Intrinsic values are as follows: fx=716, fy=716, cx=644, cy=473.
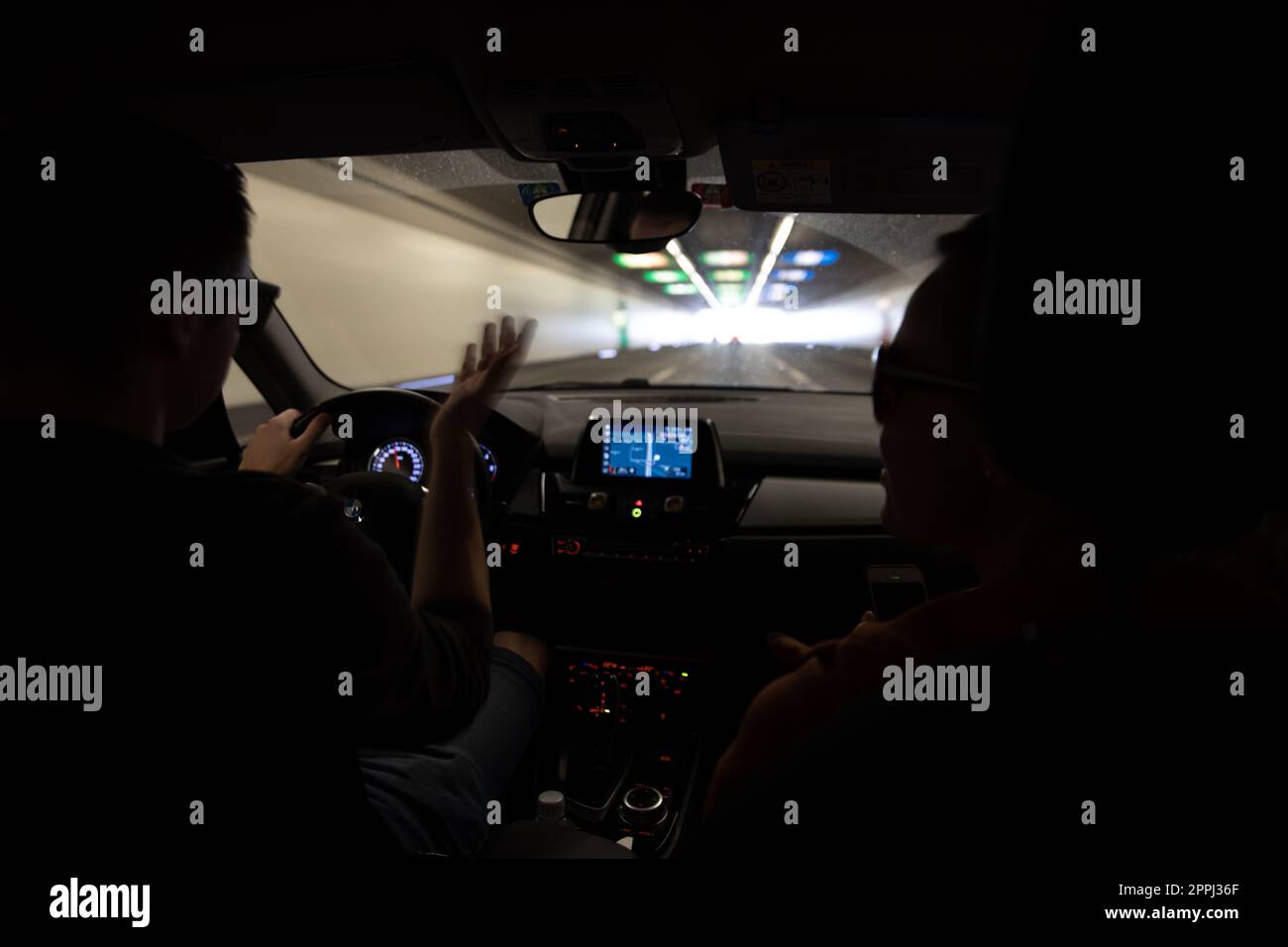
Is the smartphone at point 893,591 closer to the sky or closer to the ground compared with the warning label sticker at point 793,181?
closer to the ground

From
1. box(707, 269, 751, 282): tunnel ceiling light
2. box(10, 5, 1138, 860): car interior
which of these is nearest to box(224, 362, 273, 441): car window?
box(10, 5, 1138, 860): car interior

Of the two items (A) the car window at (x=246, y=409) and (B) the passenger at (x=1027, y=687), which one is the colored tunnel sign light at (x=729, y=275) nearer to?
(A) the car window at (x=246, y=409)

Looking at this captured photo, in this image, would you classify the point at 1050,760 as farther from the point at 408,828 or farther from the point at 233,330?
the point at 408,828

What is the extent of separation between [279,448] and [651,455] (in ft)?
4.72

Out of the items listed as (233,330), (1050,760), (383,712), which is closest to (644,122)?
(233,330)

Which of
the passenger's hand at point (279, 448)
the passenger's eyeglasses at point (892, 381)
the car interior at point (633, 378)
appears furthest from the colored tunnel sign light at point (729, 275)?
the passenger's eyeglasses at point (892, 381)

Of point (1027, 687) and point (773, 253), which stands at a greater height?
point (773, 253)

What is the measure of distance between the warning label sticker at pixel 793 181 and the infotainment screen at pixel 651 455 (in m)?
0.99

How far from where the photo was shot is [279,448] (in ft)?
6.84

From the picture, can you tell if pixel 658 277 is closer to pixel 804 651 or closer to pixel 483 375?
pixel 483 375

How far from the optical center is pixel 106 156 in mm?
899

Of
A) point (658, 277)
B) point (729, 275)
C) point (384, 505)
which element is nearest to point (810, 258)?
point (384, 505)

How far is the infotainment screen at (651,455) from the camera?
118 inches

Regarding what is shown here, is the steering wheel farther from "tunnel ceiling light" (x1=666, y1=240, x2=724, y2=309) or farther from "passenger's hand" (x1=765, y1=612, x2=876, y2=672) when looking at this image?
"tunnel ceiling light" (x1=666, y1=240, x2=724, y2=309)
